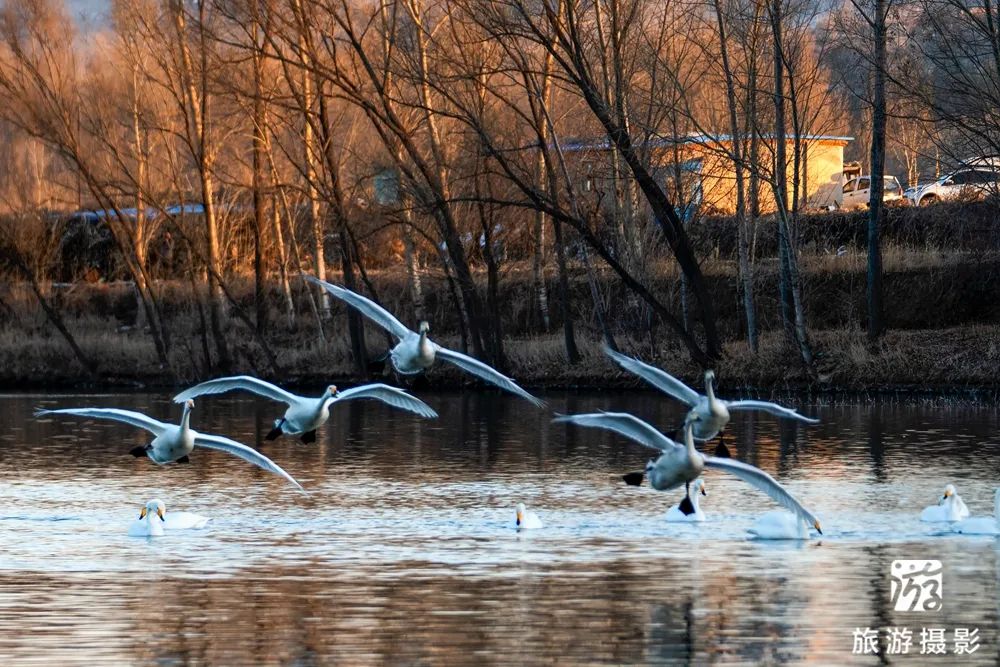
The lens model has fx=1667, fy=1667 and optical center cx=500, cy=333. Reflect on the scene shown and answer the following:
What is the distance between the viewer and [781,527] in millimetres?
20438

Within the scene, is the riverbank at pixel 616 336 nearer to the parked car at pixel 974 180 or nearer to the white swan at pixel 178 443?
the parked car at pixel 974 180

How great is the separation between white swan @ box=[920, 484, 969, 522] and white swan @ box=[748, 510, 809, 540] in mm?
1820

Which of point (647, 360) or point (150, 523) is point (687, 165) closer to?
point (647, 360)

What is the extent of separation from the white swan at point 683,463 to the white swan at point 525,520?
2.99 meters

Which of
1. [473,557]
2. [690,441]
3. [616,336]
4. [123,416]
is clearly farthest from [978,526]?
[616,336]

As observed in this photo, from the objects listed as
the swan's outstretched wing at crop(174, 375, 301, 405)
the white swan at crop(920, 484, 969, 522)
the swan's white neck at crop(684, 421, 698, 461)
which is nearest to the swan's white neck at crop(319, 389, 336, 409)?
the swan's outstretched wing at crop(174, 375, 301, 405)

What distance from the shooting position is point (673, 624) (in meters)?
15.8

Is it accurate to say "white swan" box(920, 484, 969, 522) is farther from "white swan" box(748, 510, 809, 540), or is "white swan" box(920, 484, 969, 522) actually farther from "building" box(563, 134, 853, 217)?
"building" box(563, 134, 853, 217)

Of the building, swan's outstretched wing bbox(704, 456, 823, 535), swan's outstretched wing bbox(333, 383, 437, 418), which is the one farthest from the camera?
the building

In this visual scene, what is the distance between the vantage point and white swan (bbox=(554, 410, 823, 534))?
18109 mm

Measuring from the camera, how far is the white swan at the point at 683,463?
18.1 m

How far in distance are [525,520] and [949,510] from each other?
542 cm

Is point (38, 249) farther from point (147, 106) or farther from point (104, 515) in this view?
point (104, 515)

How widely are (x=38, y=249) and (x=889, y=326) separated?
31.9 m
